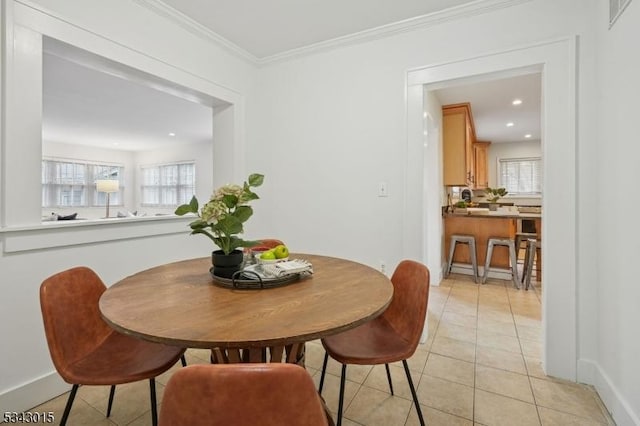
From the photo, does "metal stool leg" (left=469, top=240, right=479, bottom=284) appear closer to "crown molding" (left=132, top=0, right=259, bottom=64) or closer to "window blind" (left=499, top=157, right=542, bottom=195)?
"crown molding" (left=132, top=0, right=259, bottom=64)

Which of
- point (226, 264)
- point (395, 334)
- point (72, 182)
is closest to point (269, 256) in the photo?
point (226, 264)

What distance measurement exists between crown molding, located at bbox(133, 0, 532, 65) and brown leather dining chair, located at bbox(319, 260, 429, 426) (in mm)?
1905

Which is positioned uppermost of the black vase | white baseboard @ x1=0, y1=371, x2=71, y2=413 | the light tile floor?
the black vase

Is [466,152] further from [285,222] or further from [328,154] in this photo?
[285,222]

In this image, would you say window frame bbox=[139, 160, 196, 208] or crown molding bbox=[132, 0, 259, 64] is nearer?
crown molding bbox=[132, 0, 259, 64]

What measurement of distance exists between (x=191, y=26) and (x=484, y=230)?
416cm

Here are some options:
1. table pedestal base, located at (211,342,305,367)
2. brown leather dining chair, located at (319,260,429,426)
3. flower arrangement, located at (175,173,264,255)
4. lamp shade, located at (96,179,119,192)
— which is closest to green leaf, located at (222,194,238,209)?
flower arrangement, located at (175,173,264,255)

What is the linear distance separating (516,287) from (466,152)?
1.96 meters

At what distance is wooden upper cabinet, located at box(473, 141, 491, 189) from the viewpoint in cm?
672

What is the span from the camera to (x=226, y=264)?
138cm

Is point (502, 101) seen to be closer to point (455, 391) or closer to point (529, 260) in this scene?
point (529, 260)

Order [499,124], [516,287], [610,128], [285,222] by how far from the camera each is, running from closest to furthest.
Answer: [610,128]
[285,222]
[516,287]
[499,124]

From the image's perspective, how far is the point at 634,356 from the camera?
4.61ft

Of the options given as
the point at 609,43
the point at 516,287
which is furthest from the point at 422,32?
the point at 516,287
